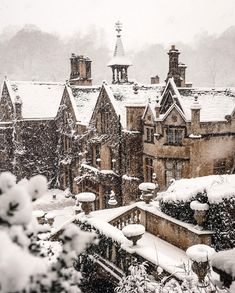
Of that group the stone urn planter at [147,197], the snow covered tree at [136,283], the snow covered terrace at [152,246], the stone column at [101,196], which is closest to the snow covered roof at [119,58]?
the stone column at [101,196]

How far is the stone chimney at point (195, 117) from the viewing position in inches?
827

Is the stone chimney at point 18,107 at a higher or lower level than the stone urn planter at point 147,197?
higher

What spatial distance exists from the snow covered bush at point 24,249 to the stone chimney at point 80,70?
107ft

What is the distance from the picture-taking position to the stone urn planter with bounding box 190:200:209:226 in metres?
10.7

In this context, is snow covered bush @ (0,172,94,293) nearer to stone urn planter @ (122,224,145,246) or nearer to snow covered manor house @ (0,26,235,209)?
stone urn planter @ (122,224,145,246)

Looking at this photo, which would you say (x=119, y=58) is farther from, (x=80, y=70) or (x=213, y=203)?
(x=213, y=203)

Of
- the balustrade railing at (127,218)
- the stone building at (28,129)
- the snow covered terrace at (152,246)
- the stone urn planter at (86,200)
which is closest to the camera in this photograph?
the snow covered terrace at (152,246)

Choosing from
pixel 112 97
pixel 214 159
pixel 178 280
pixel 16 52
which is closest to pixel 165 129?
pixel 214 159

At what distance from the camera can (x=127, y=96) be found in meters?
27.7

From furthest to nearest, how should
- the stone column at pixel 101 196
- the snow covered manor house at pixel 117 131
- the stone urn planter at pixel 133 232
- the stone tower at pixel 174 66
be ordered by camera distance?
the stone column at pixel 101 196 → the stone tower at pixel 174 66 → the snow covered manor house at pixel 117 131 → the stone urn planter at pixel 133 232

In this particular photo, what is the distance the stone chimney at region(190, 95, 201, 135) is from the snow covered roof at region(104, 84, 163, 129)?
344 centimetres

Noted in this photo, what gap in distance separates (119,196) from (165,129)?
246 inches

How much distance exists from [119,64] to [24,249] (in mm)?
30865

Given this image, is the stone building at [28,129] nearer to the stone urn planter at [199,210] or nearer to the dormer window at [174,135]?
the dormer window at [174,135]
